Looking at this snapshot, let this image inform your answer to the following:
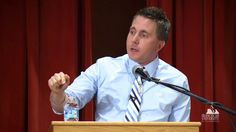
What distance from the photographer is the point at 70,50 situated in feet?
11.2

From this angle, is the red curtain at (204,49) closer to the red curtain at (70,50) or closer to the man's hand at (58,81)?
the red curtain at (70,50)

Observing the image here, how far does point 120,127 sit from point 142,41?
976 millimetres

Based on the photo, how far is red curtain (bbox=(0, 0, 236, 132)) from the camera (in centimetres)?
332

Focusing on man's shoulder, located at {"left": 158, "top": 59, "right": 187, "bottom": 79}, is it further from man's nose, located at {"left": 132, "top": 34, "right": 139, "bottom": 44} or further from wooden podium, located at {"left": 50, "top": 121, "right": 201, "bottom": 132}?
wooden podium, located at {"left": 50, "top": 121, "right": 201, "bottom": 132}

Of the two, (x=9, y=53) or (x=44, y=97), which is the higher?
(x=9, y=53)

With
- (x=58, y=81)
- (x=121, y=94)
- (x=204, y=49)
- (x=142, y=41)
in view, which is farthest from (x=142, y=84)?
(x=204, y=49)

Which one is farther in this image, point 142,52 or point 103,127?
point 142,52

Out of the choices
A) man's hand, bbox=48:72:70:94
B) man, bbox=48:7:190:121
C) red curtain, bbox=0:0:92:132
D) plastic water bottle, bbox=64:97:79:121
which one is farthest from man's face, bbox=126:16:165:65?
red curtain, bbox=0:0:92:132

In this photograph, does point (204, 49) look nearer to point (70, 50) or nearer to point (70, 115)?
point (70, 50)

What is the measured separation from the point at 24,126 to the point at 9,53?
53 cm

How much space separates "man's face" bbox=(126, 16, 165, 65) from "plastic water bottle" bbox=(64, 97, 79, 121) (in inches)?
16.8

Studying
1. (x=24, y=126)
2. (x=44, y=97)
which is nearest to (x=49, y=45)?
(x=44, y=97)

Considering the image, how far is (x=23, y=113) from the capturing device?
333 centimetres

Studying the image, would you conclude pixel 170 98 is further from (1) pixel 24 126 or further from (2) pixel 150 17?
(1) pixel 24 126
